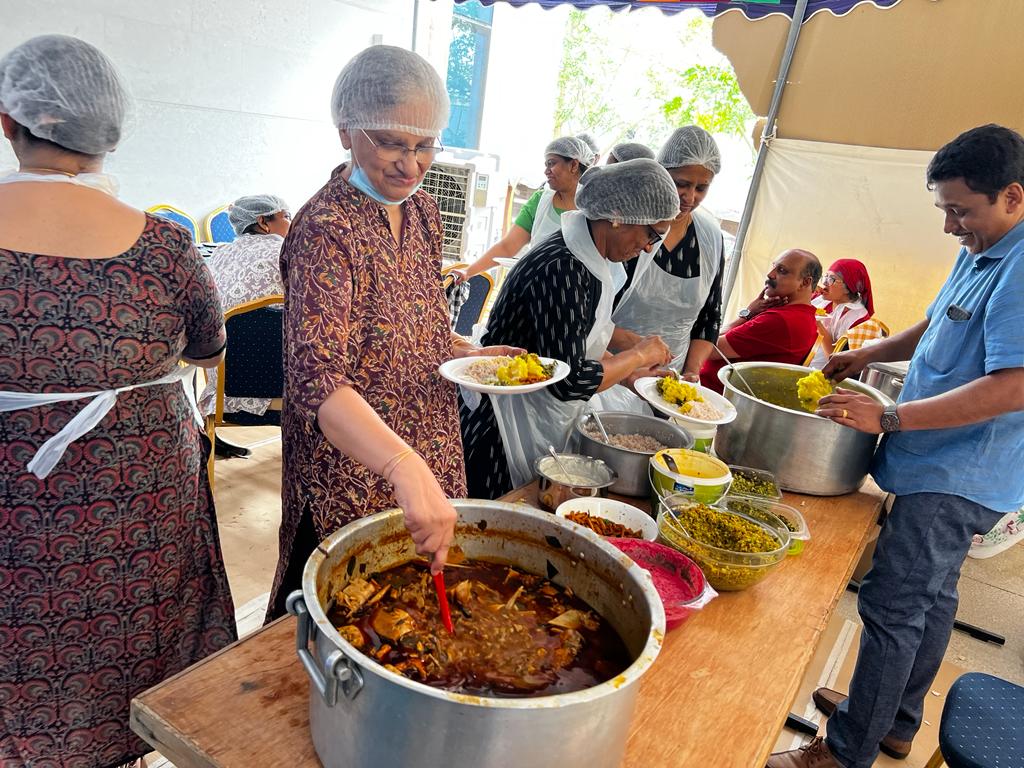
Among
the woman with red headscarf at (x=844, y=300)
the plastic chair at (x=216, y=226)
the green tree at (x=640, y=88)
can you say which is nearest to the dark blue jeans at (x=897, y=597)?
the woman with red headscarf at (x=844, y=300)

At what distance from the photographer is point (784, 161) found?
15.3 feet

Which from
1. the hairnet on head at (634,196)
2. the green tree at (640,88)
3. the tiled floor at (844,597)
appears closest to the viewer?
the hairnet on head at (634,196)

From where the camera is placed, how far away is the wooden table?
91 centimetres

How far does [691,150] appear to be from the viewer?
2.69 m

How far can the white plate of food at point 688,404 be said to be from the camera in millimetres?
1935

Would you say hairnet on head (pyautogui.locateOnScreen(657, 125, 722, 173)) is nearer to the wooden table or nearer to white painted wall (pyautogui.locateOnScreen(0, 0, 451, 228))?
the wooden table

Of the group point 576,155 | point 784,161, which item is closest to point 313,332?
point 576,155

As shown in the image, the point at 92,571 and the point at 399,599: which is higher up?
the point at 399,599

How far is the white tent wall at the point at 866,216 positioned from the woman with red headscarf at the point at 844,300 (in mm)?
251

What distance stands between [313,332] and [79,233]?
58 cm

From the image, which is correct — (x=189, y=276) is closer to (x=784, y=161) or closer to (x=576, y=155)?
(x=576, y=155)

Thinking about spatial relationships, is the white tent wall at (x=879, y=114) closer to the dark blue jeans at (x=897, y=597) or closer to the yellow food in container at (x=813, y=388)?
the yellow food in container at (x=813, y=388)

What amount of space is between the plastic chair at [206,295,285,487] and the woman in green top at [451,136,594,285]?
1.40 meters

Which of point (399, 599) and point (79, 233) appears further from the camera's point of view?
point (79, 233)
